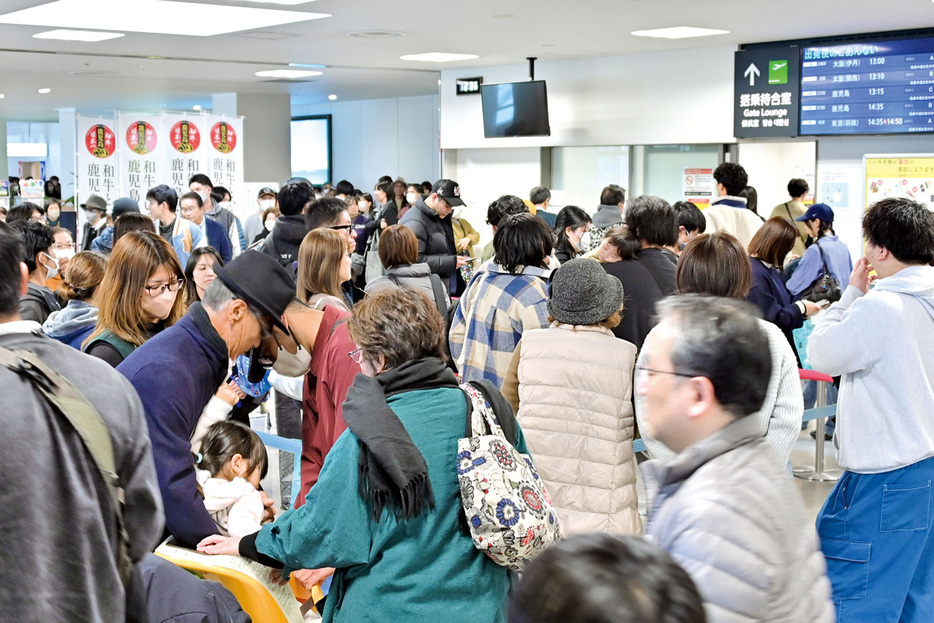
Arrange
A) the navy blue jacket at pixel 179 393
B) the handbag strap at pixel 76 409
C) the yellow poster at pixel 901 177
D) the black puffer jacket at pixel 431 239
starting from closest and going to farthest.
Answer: the handbag strap at pixel 76 409, the navy blue jacket at pixel 179 393, the black puffer jacket at pixel 431 239, the yellow poster at pixel 901 177

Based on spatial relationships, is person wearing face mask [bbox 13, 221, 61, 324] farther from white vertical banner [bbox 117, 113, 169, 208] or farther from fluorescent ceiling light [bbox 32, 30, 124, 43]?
white vertical banner [bbox 117, 113, 169, 208]

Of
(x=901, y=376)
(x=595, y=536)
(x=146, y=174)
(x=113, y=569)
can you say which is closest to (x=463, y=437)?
(x=113, y=569)

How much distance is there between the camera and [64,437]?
1.73 meters

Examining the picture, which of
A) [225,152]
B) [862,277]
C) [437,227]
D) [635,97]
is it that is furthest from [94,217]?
[862,277]

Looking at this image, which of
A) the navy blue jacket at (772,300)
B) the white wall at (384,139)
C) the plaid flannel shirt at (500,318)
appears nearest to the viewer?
the plaid flannel shirt at (500,318)

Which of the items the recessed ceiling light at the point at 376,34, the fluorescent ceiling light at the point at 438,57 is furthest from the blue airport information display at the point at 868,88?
the recessed ceiling light at the point at 376,34

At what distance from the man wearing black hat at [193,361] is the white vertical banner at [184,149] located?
10645mm

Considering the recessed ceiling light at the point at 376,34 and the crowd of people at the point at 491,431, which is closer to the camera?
the crowd of people at the point at 491,431

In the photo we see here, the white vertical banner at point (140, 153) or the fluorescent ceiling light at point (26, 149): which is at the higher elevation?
the fluorescent ceiling light at point (26, 149)

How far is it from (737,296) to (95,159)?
11.0m

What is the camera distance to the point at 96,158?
12.7 m

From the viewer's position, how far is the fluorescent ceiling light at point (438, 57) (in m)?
12.4

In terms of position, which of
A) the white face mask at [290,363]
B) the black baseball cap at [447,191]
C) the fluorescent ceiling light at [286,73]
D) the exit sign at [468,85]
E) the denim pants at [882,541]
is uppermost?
the fluorescent ceiling light at [286,73]

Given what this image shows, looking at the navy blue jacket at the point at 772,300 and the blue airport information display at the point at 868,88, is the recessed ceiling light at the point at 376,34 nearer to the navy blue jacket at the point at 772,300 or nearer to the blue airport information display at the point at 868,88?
the blue airport information display at the point at 868,88
